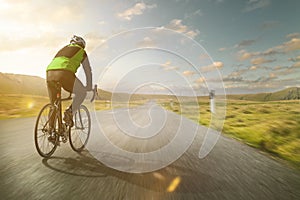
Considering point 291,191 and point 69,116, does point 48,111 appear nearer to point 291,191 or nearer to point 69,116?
point 69,116

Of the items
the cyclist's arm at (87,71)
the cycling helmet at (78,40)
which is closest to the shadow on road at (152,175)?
the cyclist's arm at (87,71)

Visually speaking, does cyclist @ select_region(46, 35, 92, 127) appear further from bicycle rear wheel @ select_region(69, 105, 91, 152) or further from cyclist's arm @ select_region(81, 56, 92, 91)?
bicycle rear wheel @ select_region(69, 105, 91, 152)

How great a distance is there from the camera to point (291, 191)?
3.29 m

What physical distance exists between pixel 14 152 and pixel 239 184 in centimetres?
466

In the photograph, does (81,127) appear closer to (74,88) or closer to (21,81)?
(74,88)

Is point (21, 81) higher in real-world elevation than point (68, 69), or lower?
higher

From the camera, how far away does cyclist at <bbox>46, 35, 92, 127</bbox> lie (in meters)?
4.76

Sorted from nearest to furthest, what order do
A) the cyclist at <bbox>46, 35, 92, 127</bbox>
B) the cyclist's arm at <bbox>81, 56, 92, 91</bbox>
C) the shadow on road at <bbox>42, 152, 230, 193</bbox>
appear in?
the shadow on road at <bbox>42, 152, 230, 193</bbox> → the cyclist at <bbox>46, 35, 92, 127</bbox> → the cyclist's arm at <bbox>81, 56, 92, 91</bbox>

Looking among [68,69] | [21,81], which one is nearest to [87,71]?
[68,69]

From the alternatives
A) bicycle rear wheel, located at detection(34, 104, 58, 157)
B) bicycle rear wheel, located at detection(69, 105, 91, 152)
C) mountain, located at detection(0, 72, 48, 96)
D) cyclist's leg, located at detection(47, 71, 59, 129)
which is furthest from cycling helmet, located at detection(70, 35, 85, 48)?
mountain, located at detection(0, 72, 48, 96)

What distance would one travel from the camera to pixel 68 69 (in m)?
4.74

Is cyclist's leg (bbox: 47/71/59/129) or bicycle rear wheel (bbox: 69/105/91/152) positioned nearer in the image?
cyclist's leg (bbox: 47/71/59/129)

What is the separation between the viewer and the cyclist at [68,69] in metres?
4.76

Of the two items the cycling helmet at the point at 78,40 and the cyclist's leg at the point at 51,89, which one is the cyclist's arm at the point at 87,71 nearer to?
the cycling helmet at the point at 78,40
